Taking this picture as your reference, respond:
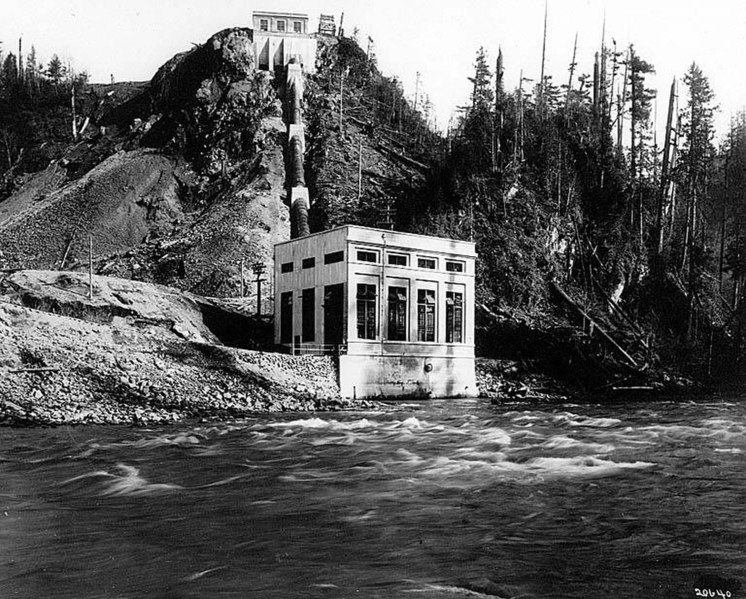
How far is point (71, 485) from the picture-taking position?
15.2 m

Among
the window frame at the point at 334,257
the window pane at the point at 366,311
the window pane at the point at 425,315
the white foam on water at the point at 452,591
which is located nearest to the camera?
the white foam on water at the point at 452,591

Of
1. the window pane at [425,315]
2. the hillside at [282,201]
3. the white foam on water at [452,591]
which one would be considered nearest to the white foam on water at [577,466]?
the white foam on water at [452,591]

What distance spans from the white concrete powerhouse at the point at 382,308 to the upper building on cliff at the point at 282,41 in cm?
4446

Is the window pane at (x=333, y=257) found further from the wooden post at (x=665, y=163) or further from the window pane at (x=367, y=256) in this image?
the wooden post at (x=665, y=163)

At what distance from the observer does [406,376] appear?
4288 centimetres

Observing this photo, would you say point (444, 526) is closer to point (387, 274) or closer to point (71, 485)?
point (71, 485)

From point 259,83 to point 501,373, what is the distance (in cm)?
4844

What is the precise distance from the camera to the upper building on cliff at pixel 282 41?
85.1 m

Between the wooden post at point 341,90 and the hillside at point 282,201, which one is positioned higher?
the wooden post at point 341,90

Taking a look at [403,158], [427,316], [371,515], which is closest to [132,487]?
[371,515]

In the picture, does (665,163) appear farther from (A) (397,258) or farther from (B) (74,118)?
(B) (74,118)

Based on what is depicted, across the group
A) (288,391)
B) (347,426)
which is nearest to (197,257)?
(288,391)

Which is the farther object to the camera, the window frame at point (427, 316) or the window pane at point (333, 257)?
the window frame at point (427, 316)

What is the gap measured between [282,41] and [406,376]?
5572cm
